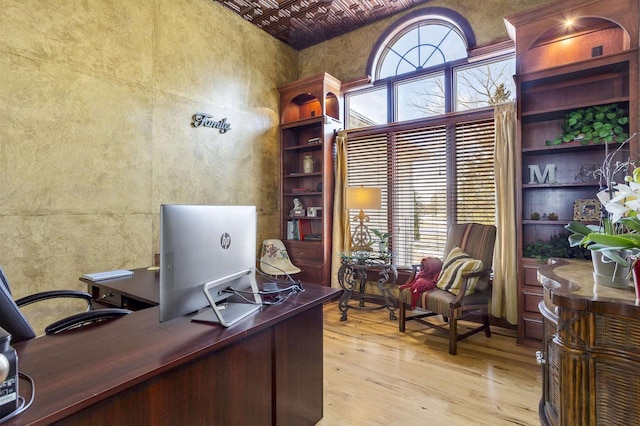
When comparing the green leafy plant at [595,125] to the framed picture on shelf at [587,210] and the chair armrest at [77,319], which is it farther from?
the chair armrest at [77,319]

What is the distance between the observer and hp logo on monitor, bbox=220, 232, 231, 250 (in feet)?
4.80

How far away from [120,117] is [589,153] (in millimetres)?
4411

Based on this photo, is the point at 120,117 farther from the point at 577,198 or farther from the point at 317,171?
the point at 577,198

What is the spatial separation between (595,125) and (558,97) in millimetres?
546

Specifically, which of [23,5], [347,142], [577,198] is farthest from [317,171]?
[23,5]

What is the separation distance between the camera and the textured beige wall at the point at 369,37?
11.9ft

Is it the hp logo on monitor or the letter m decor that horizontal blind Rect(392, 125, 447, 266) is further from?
the hp logo on monitor

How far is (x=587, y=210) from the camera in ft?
9.70

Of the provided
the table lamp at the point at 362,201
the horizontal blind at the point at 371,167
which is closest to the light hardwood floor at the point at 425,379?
the table lamp at the point at 362,201

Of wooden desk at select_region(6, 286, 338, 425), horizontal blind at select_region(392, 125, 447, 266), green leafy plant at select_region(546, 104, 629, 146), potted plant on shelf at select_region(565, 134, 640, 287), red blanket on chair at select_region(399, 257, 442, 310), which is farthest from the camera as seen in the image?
horizontal blind at select_region(392, 125, 447, 266)

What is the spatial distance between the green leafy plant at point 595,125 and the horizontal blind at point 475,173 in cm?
68

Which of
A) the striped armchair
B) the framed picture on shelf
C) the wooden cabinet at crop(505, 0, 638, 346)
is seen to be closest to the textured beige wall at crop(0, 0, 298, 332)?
the striped armchair

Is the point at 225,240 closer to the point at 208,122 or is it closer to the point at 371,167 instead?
the point at 208,122

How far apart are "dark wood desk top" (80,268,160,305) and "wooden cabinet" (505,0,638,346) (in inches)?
121
